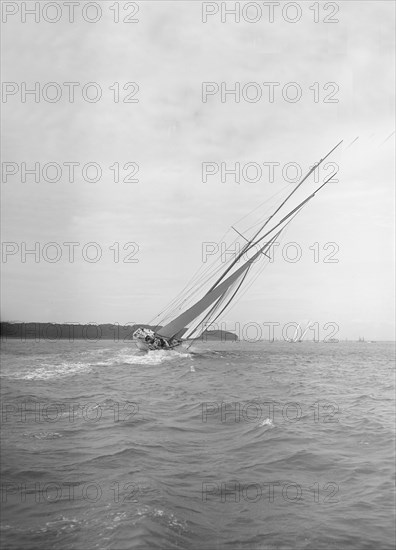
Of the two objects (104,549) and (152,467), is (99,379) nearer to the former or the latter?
(152,467)

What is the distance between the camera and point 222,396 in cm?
1922

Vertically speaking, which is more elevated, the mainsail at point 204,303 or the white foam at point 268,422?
the mainsail at point 204,303

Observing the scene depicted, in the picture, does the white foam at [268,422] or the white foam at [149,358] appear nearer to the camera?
the white foam at [268,422]

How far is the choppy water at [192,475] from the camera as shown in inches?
240

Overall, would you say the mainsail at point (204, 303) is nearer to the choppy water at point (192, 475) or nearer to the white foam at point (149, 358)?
the white foam at point (149, 358)

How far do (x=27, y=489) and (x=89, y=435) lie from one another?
3.75 meters

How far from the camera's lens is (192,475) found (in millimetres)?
8562

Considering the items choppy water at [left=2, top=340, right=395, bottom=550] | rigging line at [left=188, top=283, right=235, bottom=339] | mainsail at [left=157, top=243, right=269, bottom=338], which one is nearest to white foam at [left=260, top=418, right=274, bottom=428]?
choppy water at [left=2, top=340, right=395, bottom=550]

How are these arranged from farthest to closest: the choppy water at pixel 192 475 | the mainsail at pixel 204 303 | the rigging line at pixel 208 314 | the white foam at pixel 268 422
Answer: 1. the rigging line at pixel 208 314
2. the mainsail at pixel 204 303
3. the white foam at pixel 268 422
4. the choppy water at pixel 192 475

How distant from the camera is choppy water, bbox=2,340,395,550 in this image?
6.10 m

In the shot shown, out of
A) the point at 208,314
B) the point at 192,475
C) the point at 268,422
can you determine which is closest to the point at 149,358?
the point at 208,314

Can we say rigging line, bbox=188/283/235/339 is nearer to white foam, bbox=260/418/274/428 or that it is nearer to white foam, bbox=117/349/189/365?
white foam, bbox=117/349/189/365

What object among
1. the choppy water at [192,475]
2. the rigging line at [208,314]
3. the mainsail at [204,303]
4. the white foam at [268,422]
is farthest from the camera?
the rigging line at [208,314]

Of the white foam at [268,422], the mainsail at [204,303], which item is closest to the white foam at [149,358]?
the mainsail at [204,303]
